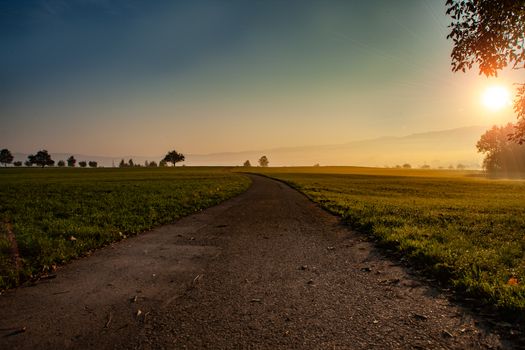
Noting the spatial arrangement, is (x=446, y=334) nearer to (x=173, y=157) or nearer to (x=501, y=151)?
(x=501, y=151)

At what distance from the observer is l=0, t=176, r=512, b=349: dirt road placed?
155 inches

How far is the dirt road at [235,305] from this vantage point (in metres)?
3.93

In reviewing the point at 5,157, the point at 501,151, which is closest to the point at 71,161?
the point at 5,157

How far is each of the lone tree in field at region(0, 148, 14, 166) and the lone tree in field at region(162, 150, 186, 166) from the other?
10111 cm

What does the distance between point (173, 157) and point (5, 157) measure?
10716 centimetres

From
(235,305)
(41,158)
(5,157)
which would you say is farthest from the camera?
(5,157)

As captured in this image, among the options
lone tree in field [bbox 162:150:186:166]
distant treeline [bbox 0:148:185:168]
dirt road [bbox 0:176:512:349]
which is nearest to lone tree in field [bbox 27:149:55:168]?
distant treeline [bbox 0:148:185:168]

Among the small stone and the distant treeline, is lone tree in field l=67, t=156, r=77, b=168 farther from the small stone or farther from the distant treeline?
the small stone

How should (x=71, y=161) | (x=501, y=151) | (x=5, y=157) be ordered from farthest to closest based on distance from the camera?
(x=71, y=161)
(x=5, y=157)
(x=501, y=151)

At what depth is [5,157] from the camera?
606 feet

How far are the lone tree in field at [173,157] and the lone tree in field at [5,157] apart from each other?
332 ft

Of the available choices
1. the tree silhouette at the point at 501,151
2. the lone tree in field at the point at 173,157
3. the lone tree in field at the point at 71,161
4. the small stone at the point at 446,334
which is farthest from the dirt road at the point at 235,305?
the lone tree in field at the point at 71,161

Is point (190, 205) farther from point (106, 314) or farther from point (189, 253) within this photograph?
point (106, 314)

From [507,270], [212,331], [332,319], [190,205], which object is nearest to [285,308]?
[332,319]
